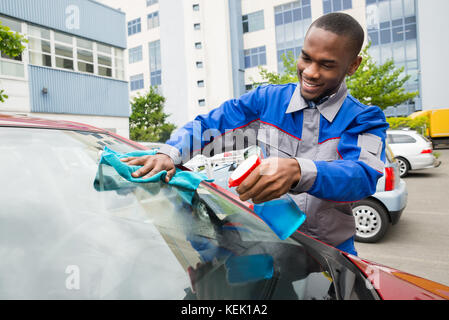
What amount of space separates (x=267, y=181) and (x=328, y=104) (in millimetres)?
693

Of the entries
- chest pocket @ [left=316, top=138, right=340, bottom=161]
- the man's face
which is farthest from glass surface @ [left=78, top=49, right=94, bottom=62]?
chest pocket @ [left=316, top=138, right=340, bottom=161]

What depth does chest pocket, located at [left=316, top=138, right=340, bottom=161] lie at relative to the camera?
55.4 inches

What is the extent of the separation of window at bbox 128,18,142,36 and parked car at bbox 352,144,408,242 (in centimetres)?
4172

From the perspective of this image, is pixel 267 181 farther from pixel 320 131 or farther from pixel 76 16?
pixel 76 16

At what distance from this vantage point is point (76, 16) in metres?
14.7

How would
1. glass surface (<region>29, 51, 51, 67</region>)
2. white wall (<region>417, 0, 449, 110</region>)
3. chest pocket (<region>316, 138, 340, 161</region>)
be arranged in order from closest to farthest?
chest pocket (<region>316, 138, 340, 161</region>), glass surface (<region>29, 51, 51, 67</region>), white wall (<region>417, 0, 449, 110</region>)

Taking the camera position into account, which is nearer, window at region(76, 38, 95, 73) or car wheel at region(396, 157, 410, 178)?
car wheel at region(396, 157, 410, 178)

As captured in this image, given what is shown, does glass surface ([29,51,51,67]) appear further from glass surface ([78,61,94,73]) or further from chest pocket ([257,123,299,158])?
chest pocket ([257,123,299,158])

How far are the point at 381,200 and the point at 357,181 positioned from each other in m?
3.41

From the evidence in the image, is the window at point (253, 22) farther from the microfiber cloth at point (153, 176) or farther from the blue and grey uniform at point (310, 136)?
the microfiber cloth at point (153, 176)

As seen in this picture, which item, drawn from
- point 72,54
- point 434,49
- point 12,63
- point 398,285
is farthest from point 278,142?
point 434,49

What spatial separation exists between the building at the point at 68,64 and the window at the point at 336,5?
19.1 m

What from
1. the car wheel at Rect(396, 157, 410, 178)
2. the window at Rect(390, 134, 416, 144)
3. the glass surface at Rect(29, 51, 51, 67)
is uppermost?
the glass surface at Rect(29, 51, 51, 67)
